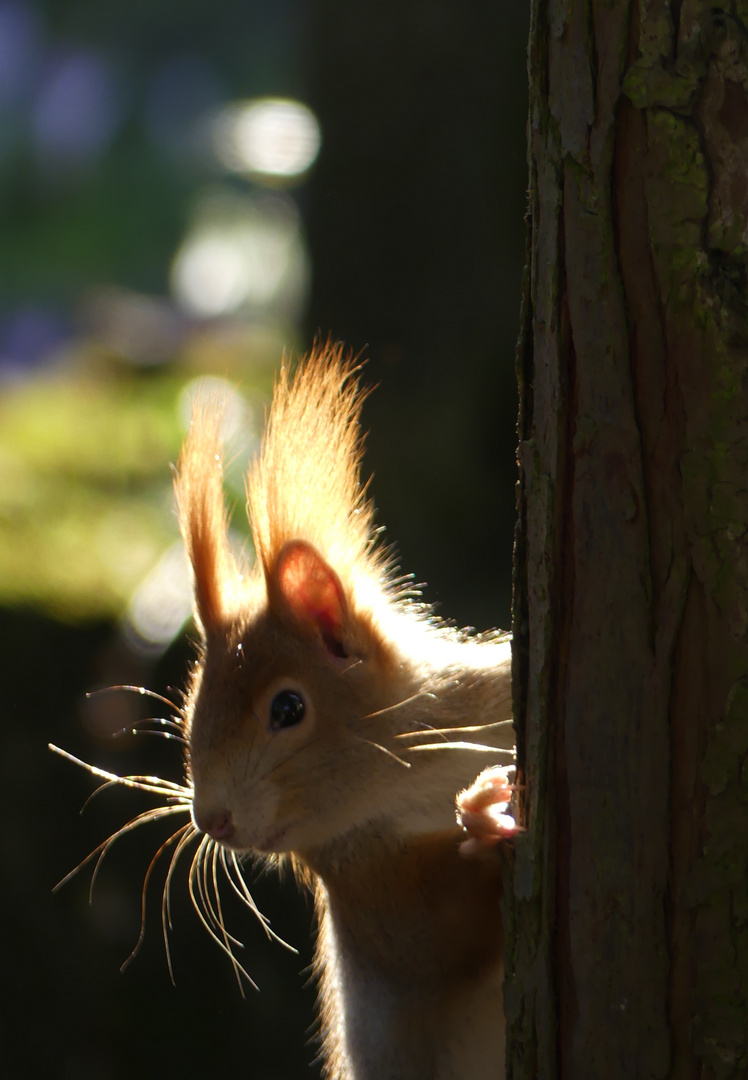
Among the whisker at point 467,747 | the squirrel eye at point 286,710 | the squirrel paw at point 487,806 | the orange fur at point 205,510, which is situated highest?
the orange fur at point 205,510

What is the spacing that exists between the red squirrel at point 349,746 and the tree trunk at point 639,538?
369 mm

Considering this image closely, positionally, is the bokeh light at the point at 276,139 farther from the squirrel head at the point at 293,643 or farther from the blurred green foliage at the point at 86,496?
the squirrel head at the point at 293,643

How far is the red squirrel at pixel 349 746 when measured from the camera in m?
1.47

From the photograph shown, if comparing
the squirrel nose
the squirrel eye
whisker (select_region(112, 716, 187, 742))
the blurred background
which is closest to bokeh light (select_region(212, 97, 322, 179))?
the blurred background

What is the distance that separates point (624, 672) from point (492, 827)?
0.99 ft

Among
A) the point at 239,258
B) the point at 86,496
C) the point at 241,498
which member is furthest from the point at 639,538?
the point at 239,258

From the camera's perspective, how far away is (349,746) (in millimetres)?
1516

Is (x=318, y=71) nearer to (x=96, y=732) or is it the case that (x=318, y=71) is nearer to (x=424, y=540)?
(x=424, y=540)

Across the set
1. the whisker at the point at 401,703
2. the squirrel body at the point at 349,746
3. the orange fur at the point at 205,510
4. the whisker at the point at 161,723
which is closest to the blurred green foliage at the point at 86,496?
the whisker at the point at 161,723

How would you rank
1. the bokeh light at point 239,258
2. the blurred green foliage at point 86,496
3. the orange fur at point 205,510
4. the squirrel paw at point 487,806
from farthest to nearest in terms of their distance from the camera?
the bokeh light at point 239,258
the blurred green foliage at point 86,496
the orange fur at point 205,510
the squirrel paw at point 487,806

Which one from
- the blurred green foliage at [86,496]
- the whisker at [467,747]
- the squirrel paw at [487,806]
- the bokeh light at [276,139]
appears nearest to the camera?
the squirrel paw at [487,806]

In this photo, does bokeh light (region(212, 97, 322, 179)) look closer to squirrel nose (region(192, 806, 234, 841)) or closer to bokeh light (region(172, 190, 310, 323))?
bokeh light (region(172, 190, 310, 323))

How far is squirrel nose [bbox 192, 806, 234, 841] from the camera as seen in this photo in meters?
1.47

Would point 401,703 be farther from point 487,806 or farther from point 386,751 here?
point 487,806
